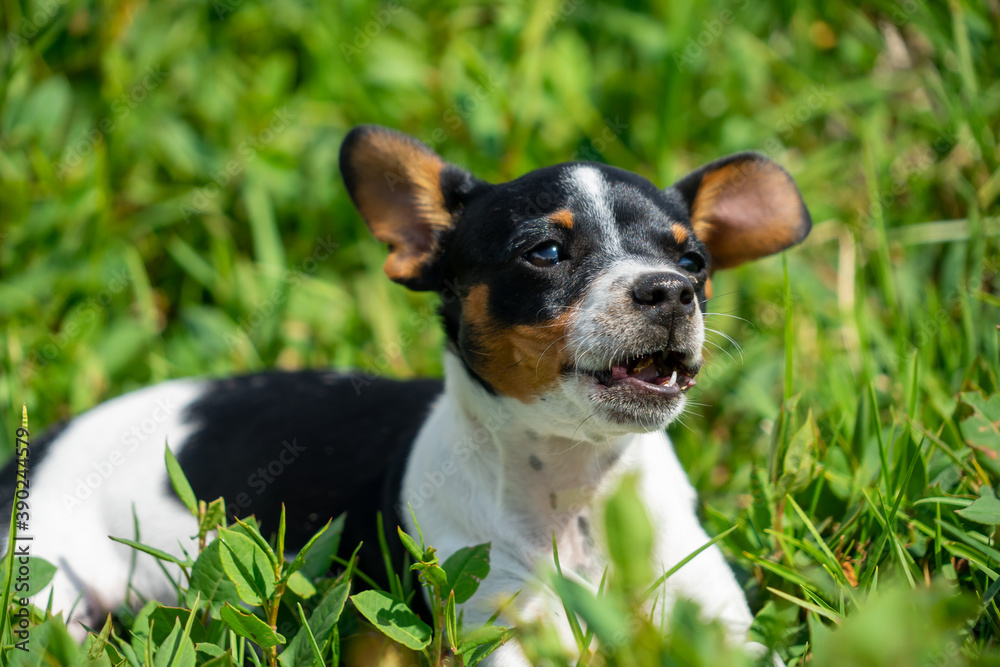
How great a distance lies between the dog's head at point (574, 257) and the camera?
7.98 ft

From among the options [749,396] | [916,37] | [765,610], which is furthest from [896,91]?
[765,610]

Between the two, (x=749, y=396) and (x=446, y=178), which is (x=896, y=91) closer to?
(x=749, y=396)

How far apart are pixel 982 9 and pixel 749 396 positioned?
8.46ft

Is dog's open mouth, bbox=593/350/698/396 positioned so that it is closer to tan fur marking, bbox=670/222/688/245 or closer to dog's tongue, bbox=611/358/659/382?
dog's tongue, bbox=611/358/659/382

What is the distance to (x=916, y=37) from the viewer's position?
17.5 feet

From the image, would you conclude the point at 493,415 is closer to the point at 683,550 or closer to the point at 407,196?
the point at 683,550

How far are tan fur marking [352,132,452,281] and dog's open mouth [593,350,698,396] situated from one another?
88 cm

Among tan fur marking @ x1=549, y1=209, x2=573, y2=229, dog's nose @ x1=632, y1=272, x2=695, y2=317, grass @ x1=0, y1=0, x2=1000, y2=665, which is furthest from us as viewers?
grass @ x1=0, y1=0, x2=1000, y2=665

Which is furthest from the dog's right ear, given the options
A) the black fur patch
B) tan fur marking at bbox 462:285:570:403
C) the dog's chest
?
the dog's chest

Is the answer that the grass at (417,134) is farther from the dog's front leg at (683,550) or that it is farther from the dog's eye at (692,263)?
the dog's eye at (692,263)

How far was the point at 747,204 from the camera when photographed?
3.10 m

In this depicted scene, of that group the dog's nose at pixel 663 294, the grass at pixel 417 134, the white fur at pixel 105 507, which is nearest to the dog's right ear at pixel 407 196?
the dog's nose at pixel 663 294

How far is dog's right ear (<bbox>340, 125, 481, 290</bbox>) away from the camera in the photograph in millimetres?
2904

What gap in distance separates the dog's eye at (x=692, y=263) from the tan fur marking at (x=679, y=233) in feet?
0.19
